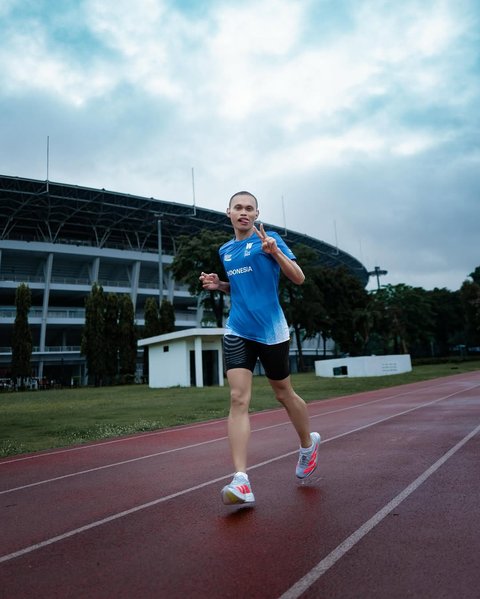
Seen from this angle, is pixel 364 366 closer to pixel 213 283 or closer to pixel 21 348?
pixel 21 348

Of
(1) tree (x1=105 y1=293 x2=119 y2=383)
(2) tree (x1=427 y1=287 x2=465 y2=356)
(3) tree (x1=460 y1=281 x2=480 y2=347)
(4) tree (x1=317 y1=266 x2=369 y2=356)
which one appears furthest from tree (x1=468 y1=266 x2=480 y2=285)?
(1) tree (x1=105 y1=293 x2=119 y2=383)

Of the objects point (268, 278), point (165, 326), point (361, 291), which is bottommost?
point (268, 278)

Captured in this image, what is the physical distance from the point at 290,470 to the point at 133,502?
5.00 ft

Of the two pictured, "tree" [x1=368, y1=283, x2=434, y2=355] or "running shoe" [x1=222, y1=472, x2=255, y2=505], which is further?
"tree" [x1=368, y1=283, x2=434, y2=355]

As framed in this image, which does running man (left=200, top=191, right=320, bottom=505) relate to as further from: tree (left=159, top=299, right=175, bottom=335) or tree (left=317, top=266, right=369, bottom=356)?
tree (left=317, top=266, right=369, bottom=356)

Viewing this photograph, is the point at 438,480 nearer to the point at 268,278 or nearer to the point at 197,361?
the point at 268,278

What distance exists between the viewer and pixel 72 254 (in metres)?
49.6

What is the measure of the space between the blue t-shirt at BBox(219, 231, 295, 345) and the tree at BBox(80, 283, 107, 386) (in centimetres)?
3767

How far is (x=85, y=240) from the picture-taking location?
183 ft

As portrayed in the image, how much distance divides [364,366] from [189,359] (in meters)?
11.0

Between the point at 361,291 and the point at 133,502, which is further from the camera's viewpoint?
the point at 361,291

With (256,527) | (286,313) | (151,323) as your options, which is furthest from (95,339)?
(256,527)

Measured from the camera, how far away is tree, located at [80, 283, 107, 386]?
1565 inches

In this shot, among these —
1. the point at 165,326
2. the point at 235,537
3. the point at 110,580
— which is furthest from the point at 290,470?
the point at 165,326
